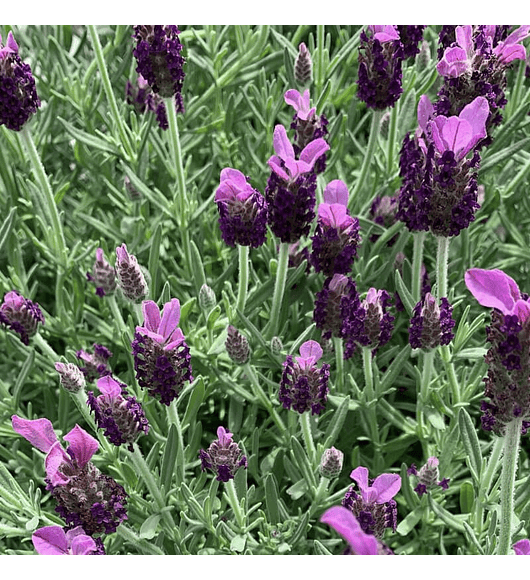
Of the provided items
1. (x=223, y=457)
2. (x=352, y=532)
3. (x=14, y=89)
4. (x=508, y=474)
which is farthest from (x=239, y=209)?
(x=352, y=532)

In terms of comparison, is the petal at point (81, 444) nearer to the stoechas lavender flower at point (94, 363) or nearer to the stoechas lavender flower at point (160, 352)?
the stoechas lavender flower at point (160, 352)

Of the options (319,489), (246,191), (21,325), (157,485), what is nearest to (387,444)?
(319,489)

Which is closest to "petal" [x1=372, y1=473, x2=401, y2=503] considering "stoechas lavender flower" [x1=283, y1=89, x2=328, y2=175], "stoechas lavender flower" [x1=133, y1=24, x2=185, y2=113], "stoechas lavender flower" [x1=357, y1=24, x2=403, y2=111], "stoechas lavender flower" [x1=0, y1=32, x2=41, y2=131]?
"stoechas lavender flower" [x1=283, y1=89, x2=328, y2=175]

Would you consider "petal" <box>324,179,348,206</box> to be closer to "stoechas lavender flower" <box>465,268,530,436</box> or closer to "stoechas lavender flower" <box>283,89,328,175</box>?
"stoechas lavender flower" <box>283,89,328,175</box>

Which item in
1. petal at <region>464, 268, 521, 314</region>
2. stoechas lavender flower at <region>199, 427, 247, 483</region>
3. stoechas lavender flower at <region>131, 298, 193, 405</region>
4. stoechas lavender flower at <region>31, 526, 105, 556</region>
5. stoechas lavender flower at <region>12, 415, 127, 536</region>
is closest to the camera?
petal at <region>464, 268, 521, 314</region>

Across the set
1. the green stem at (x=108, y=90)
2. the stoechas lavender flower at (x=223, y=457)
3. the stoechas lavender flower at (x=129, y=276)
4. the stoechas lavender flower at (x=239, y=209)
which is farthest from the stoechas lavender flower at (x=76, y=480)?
the green stem at (x=108, y=90)

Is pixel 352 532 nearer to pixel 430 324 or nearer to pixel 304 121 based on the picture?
pixel 430 324
